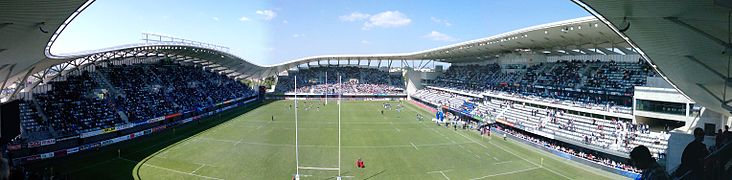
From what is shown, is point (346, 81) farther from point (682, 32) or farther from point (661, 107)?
point (682, 32)

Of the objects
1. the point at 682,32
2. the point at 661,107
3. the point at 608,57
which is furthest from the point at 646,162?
the point at 608,57

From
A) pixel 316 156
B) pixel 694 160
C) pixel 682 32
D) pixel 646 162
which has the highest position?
pixel 682 32

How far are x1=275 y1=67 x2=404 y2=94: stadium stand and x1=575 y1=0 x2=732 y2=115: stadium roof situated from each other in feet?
189

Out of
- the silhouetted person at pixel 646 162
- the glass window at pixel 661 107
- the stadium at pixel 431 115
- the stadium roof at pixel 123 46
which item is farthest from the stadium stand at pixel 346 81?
the silhouetted person at pixel 646 162

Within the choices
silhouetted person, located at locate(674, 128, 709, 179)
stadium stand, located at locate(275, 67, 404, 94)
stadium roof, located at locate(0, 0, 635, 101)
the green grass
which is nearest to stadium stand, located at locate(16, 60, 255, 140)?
stadium roof, located at locate(0, 0, 635, 101)

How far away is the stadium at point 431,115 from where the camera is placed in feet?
28.5

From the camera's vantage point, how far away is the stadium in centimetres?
867

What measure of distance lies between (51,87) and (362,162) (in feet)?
81.5

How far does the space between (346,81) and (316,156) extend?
51209mm

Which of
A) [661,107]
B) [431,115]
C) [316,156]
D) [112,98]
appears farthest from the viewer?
[431,115]

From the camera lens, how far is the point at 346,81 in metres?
73.2

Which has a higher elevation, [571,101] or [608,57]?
[608,57]

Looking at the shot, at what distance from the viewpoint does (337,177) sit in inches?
699

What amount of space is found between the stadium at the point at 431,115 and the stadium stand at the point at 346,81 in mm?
21916
